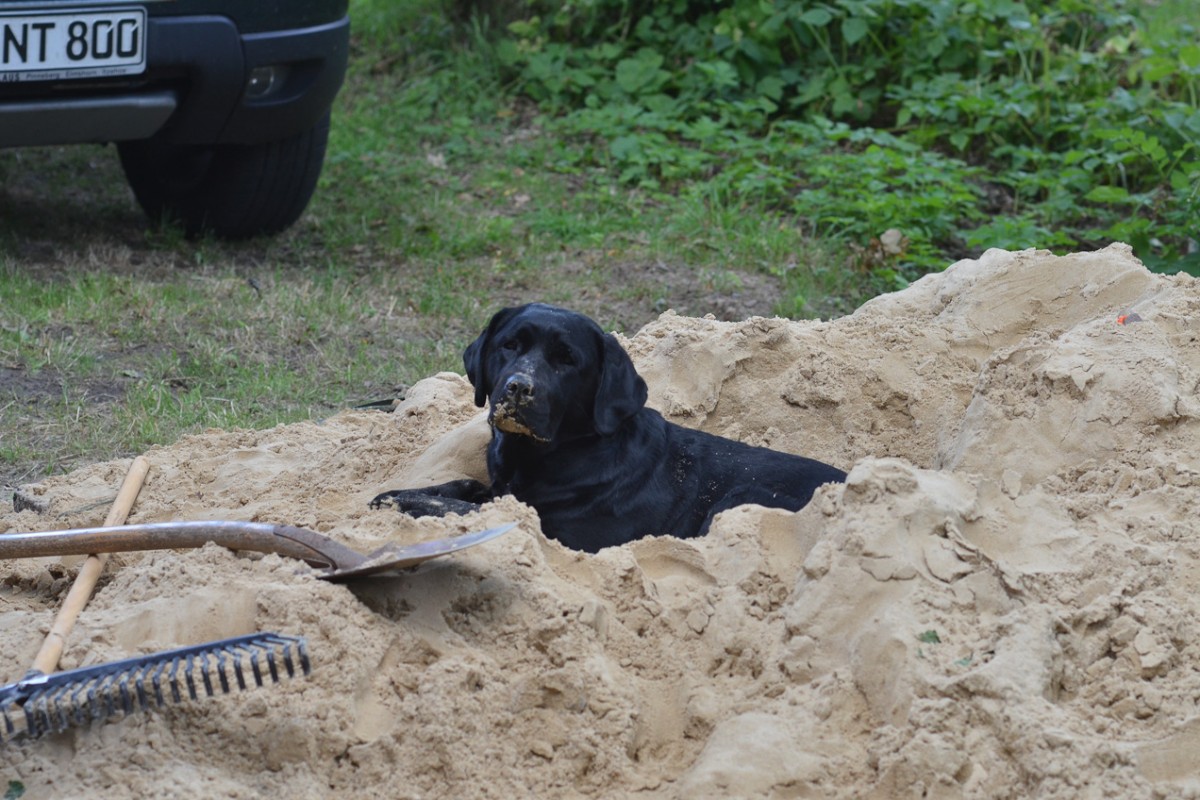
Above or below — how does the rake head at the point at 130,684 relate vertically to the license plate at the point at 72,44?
above

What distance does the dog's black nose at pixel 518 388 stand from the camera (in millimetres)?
4098

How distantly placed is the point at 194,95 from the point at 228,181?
88cm

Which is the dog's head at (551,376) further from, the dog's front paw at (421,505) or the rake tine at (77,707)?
the rake tine at (77,707)

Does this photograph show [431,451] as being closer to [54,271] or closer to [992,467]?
[992,467]

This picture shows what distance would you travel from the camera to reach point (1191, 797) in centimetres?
266

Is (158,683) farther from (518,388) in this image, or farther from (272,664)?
(518,388)

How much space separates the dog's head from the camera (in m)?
4.15

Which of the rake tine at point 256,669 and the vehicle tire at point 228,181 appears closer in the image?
the rake tine at point 256,669

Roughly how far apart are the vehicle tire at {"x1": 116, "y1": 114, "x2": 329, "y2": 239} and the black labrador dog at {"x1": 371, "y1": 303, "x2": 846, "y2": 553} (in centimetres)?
331

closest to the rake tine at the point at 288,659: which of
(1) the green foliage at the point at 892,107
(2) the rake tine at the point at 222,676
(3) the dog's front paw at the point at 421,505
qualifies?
(2) the rake tine at the point at 222,676

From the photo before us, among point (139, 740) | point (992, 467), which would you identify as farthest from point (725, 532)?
point (139, 740)

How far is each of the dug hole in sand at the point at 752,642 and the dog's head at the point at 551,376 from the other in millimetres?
562

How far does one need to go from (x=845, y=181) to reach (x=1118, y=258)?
3308 mm

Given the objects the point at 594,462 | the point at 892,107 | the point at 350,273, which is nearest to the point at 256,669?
the point at 594,462
